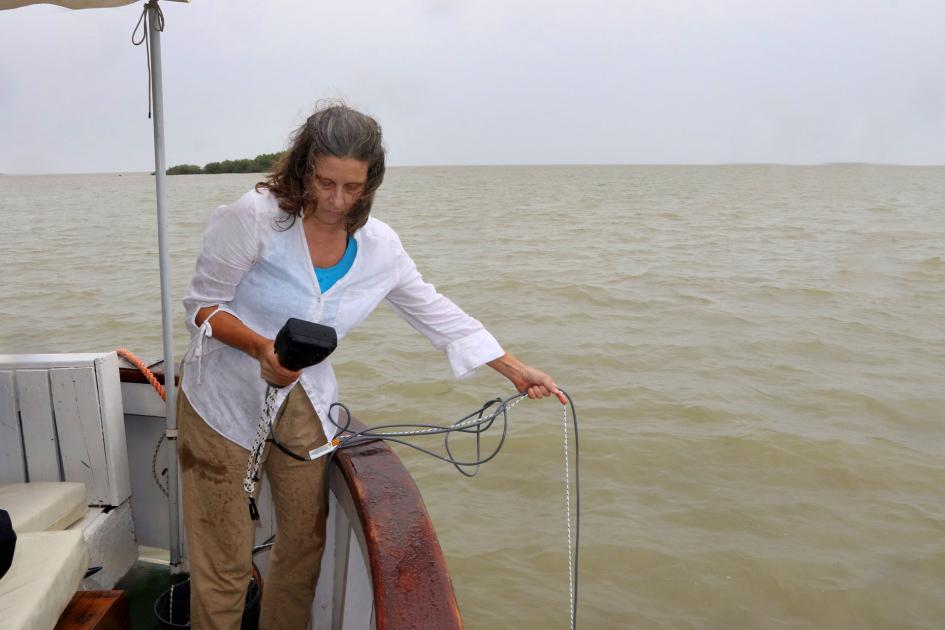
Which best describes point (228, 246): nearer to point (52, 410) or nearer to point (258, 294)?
point (258, 294)

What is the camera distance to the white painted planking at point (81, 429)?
2633mm

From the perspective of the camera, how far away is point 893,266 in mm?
14125

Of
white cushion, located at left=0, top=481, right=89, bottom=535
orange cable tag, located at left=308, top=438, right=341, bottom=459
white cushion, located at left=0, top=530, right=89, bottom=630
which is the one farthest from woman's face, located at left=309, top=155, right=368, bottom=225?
white cushion, located at left=0, top=481, right=89, bottom=535

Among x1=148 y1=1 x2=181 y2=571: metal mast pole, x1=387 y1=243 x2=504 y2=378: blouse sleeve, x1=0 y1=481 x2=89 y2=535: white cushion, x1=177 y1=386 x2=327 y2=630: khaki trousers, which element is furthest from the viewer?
x1=148 y1=1 x2=181 y2=571: metal mast pole

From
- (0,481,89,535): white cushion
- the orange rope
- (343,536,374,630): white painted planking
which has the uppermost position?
the orange rope

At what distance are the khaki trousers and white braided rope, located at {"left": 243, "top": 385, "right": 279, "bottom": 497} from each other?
58mm

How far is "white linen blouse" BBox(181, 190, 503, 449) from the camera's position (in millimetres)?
1827

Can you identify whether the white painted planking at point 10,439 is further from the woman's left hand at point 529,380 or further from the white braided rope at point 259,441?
the woman's left hand at point 529,380

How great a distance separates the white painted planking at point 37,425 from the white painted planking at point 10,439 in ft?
0.06

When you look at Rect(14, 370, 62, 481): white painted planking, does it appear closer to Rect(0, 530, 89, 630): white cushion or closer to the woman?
Rect(0, 530, 89, 630): white cushion

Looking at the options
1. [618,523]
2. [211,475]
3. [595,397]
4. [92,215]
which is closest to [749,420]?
[595,397]

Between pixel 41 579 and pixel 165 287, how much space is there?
3.85ft

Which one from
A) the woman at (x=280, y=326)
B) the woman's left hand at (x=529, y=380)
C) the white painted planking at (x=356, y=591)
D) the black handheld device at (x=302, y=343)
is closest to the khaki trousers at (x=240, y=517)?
the woman at (x=280, y=326)

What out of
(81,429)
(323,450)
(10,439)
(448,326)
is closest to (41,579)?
(323,450)
